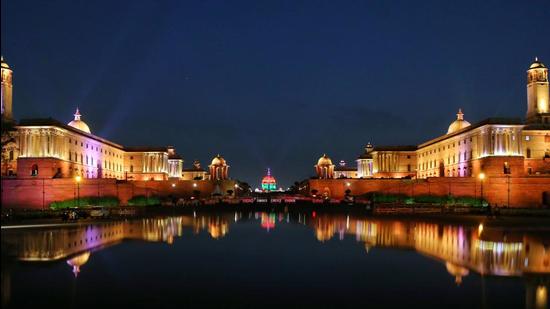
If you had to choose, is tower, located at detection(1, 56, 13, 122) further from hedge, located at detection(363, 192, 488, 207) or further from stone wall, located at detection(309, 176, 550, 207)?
stone wall, located at detection(309, 176, 550, 207)

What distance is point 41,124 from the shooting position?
228 feet

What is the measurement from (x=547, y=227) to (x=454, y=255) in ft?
53.8

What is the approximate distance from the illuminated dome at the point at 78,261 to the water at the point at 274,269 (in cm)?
3

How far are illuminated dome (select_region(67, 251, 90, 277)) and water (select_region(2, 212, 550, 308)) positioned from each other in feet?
0.11

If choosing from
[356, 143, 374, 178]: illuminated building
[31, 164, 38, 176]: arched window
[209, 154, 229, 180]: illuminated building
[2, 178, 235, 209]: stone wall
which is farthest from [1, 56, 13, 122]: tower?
[356, 143, 374, 178]: illuminated building

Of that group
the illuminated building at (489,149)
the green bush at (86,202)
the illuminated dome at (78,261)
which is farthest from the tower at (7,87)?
the illuminated building at (489,149)

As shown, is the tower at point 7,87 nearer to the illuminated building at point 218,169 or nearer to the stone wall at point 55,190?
the stone wall at point 55,190

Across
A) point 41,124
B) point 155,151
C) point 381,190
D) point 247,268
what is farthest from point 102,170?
point 247,268

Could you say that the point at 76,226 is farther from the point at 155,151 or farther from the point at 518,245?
the point at 155,151

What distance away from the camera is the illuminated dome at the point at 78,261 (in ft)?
61.5

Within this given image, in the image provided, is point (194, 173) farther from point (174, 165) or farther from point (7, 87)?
point (7, 87)

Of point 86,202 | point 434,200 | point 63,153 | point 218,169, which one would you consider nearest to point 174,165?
point 218,169

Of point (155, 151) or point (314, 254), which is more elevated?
point (155, 151)

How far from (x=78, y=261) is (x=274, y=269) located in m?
6.95
